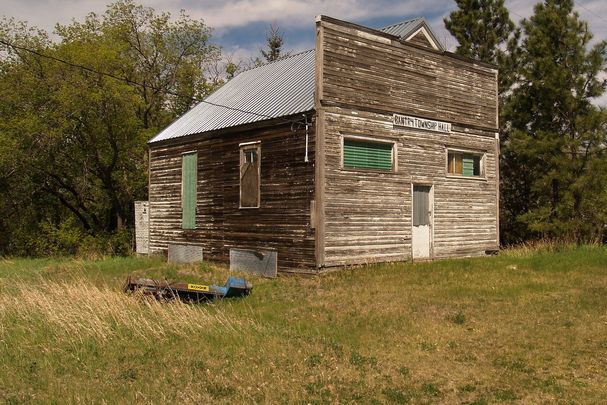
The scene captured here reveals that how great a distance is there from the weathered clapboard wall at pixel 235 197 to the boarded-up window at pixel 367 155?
1.32 meters

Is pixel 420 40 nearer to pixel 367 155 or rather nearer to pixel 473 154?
pixel 473 154

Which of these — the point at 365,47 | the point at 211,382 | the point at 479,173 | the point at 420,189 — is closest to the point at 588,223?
the point at 479,173

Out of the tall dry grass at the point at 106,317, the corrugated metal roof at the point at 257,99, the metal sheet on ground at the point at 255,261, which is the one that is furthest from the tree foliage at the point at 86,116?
the tall dry grass at the point at 106,317

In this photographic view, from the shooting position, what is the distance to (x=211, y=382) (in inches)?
280

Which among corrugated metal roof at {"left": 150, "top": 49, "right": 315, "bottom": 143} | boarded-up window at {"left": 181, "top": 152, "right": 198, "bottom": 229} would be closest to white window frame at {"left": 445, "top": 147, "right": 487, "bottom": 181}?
corrugated metal roof at {"left": 150, "top": 49, "right": 315, "bottom": 143}

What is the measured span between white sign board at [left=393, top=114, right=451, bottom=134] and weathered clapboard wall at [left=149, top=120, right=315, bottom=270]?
336cm

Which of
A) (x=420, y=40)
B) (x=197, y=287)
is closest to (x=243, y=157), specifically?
(x=197, y=287)

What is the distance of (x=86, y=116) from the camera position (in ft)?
91.6

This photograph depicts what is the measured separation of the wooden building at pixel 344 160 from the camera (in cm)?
1653

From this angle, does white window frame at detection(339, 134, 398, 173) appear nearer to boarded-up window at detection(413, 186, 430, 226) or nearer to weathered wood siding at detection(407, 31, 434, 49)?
boarded-up window at detection(413, 186, 430, 226)

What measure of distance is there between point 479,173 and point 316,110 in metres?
7.89

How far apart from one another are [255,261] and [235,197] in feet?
7.45

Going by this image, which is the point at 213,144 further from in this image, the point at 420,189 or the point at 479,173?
the point at 479,173

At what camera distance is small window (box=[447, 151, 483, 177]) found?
20098 millimetres
